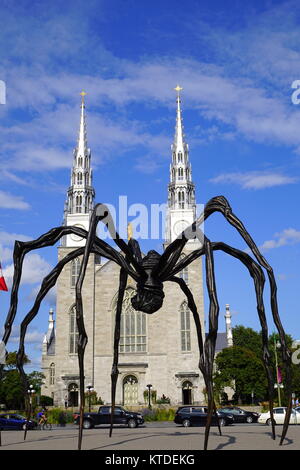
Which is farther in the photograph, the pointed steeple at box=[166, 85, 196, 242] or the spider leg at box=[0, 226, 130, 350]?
the pointed steeple at box=[166, 85, 196, 242]

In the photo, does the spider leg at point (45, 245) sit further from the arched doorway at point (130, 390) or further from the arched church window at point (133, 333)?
the arched doorway at point (130, 390)

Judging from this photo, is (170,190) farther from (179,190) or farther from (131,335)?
(131,335)

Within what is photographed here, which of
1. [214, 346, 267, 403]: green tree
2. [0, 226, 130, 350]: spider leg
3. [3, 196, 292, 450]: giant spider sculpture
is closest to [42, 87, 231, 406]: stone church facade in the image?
[214, 346, 267, 403]: green tree

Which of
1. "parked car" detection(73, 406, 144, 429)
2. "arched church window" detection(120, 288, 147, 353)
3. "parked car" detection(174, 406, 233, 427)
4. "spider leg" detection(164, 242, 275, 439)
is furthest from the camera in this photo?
"arched church window" detection(120, 288, 147, 353)

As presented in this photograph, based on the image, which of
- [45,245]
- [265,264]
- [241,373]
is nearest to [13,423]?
[45,245]

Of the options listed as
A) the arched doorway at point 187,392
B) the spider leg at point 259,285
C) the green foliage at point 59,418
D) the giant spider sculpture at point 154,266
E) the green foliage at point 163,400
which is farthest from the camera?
the arched doorway at point 187,392

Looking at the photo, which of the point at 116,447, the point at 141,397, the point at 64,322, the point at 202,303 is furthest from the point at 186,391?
the point at 116,447

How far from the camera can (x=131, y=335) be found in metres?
56.8

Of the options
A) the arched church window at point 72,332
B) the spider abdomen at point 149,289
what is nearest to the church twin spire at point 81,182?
the arched church window at point 72,332

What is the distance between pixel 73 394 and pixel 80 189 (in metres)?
22.9

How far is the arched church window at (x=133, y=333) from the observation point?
56.5 meters

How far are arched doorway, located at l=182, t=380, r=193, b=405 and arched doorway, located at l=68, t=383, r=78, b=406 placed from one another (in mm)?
11503

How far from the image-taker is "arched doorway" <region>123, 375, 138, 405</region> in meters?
55.1

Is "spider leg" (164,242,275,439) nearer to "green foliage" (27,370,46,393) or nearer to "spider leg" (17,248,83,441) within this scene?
"spider leg" (17,248,83,441)
